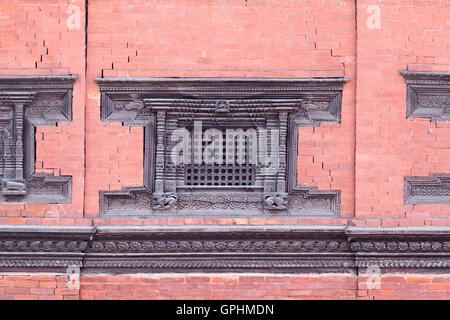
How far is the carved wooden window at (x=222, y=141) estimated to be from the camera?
5.26 m

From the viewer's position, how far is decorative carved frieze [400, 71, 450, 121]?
→ 5.24m

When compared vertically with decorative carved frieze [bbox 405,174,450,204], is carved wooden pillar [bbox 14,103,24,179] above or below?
above

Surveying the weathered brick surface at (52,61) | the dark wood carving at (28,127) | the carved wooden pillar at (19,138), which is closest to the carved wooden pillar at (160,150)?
the weathered brick surface at (52,61)

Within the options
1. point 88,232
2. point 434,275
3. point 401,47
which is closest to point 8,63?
point 88,232

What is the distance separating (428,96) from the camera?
209 inches

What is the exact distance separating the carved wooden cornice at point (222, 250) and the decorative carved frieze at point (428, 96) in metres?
1.11

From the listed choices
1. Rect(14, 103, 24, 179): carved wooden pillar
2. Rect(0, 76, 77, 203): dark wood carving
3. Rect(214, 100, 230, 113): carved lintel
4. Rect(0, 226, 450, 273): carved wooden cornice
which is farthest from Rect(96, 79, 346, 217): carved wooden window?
Rect(14, 103, 24, 179): carved wooden pillar

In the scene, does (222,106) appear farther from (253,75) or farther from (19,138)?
(19,138)

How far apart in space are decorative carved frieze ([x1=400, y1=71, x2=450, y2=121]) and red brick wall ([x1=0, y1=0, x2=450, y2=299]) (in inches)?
3.4

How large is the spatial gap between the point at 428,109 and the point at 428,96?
13cm

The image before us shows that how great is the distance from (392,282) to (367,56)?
2.19m

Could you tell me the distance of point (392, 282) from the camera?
17.3 ft

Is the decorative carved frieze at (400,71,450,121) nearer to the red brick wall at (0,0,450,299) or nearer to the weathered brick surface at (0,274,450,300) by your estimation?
the red brick wall at (0,0,450,299)

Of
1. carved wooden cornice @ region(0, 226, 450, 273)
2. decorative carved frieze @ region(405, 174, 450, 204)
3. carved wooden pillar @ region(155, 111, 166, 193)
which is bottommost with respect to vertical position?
carved wooden cornice @ region(0, 226, 450, 273)
